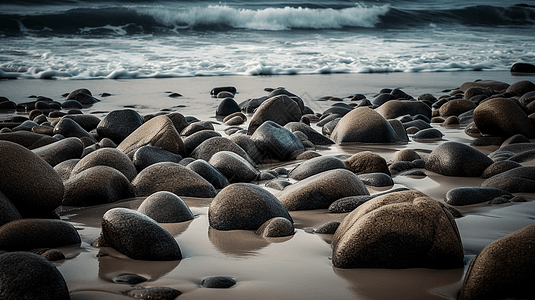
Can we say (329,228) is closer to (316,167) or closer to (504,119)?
(316,167)

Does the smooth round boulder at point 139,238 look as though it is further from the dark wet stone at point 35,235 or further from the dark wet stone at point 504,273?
the dark wet stone at point 504,273

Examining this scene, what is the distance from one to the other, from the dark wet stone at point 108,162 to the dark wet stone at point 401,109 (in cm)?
420

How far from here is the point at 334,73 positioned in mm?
11992

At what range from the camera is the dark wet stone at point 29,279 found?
1.48 metres

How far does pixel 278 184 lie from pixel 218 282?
1691 millimetres

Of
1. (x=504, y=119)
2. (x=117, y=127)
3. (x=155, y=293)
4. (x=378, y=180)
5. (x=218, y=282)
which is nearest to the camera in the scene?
(x=155, y=293)

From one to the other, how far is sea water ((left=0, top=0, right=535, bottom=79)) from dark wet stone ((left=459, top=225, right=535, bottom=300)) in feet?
33.8

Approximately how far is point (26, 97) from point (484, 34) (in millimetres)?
20533

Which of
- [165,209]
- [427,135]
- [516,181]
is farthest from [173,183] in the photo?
[427,135]

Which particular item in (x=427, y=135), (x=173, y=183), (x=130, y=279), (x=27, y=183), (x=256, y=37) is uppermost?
(x=256, y=37)

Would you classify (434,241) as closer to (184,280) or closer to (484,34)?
(184,280)

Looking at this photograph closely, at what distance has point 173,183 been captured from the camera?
3.16 m

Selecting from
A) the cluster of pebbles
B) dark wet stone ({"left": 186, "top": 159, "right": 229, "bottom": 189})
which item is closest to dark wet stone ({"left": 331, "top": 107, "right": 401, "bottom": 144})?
the cluster of pebbles

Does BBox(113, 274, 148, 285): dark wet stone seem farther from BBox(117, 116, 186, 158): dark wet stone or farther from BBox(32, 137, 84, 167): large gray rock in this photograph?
BBox(32, 137, 84, 167): large gray rock
